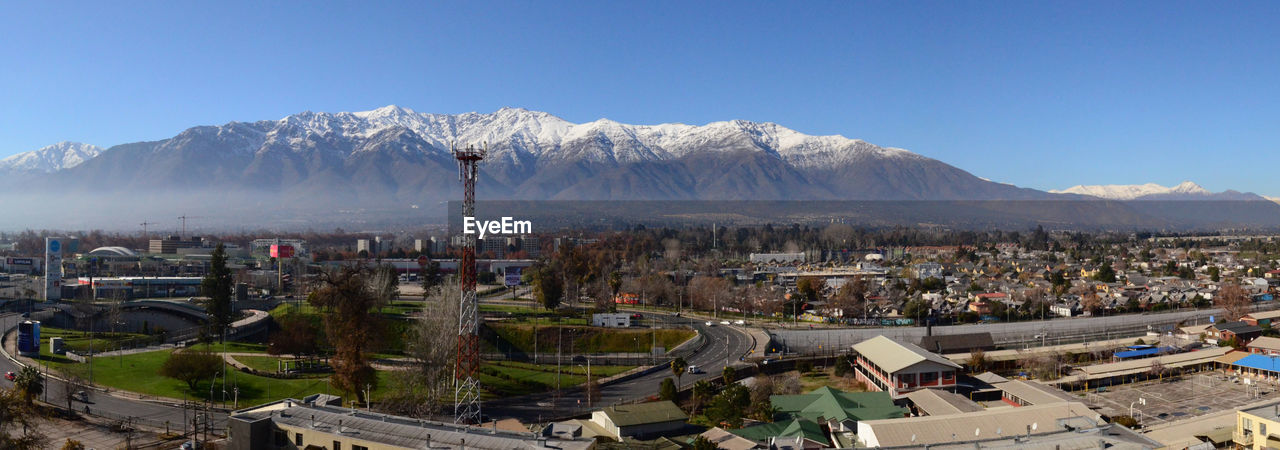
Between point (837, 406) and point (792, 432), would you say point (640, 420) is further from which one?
point (837, 406)

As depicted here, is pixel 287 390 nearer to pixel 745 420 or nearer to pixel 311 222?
pixel 745 420

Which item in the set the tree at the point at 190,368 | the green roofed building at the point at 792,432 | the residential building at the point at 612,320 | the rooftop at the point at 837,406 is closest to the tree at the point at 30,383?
the tree at the point at 190,368

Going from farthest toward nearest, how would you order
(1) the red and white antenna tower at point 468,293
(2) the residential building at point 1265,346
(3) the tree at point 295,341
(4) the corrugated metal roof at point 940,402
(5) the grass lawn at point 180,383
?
(2) the residential building at point 1265,346 → (3) the tree at point 295,341 → (5) the grass lawn at point 180,383 → (4) the corrugated metal roof at point 940,402 → (1) the red and white antenna tower at point 468,293

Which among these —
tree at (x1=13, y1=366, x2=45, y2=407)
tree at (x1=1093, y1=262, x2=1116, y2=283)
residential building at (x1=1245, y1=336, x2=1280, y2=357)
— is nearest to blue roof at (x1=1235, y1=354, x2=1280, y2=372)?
residential building at (x1=1245, y1=336, x2=1280, y2=357)

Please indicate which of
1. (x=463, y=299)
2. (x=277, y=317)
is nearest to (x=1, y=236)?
(x=277, y=317)

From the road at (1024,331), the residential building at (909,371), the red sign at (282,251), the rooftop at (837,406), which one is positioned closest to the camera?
the rooftop at (837,406)

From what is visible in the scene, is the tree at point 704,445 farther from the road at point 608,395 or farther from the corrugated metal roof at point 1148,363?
the corrugated metal roof at point 1148,363
